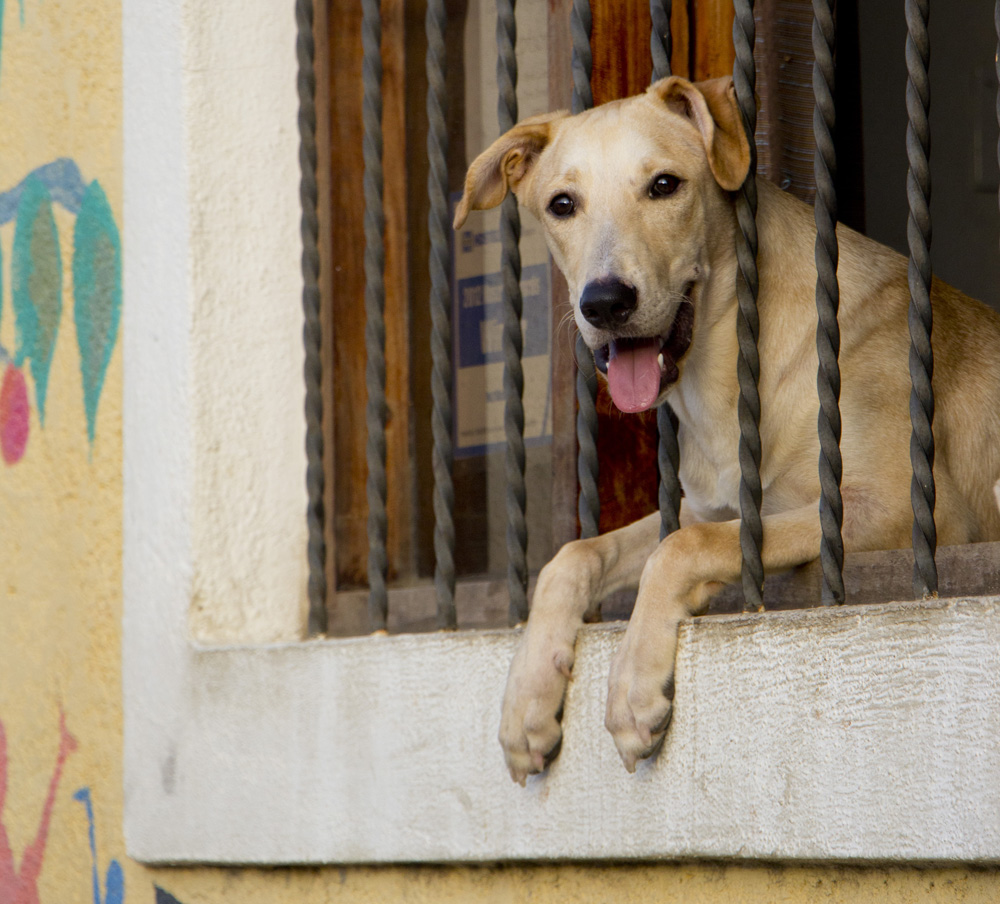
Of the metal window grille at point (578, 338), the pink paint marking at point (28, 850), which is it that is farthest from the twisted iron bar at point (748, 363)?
the pink paint marking at point (28, 850)

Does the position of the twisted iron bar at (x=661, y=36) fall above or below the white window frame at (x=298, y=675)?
above

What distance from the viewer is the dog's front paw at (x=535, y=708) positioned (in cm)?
202

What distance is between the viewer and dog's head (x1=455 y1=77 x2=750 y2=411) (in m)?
2.31

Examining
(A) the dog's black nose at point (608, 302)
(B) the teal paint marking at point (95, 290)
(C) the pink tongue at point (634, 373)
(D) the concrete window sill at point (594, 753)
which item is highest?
(B) the teal paint marking at point (95, 290)

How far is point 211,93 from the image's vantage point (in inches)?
109

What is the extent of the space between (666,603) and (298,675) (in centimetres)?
88

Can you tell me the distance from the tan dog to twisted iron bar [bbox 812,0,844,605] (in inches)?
8.6

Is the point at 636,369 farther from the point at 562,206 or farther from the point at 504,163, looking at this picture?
the point at 504,163

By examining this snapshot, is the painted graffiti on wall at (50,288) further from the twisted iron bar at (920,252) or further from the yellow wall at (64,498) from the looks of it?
the twisted iron bar at (920,252)

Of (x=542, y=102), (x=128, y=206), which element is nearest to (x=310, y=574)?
(x=128, y=206)

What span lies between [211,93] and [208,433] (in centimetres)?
75

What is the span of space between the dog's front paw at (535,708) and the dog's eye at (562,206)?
960 mm

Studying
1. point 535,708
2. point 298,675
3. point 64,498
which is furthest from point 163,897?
point 535,708

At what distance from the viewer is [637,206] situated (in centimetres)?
245
